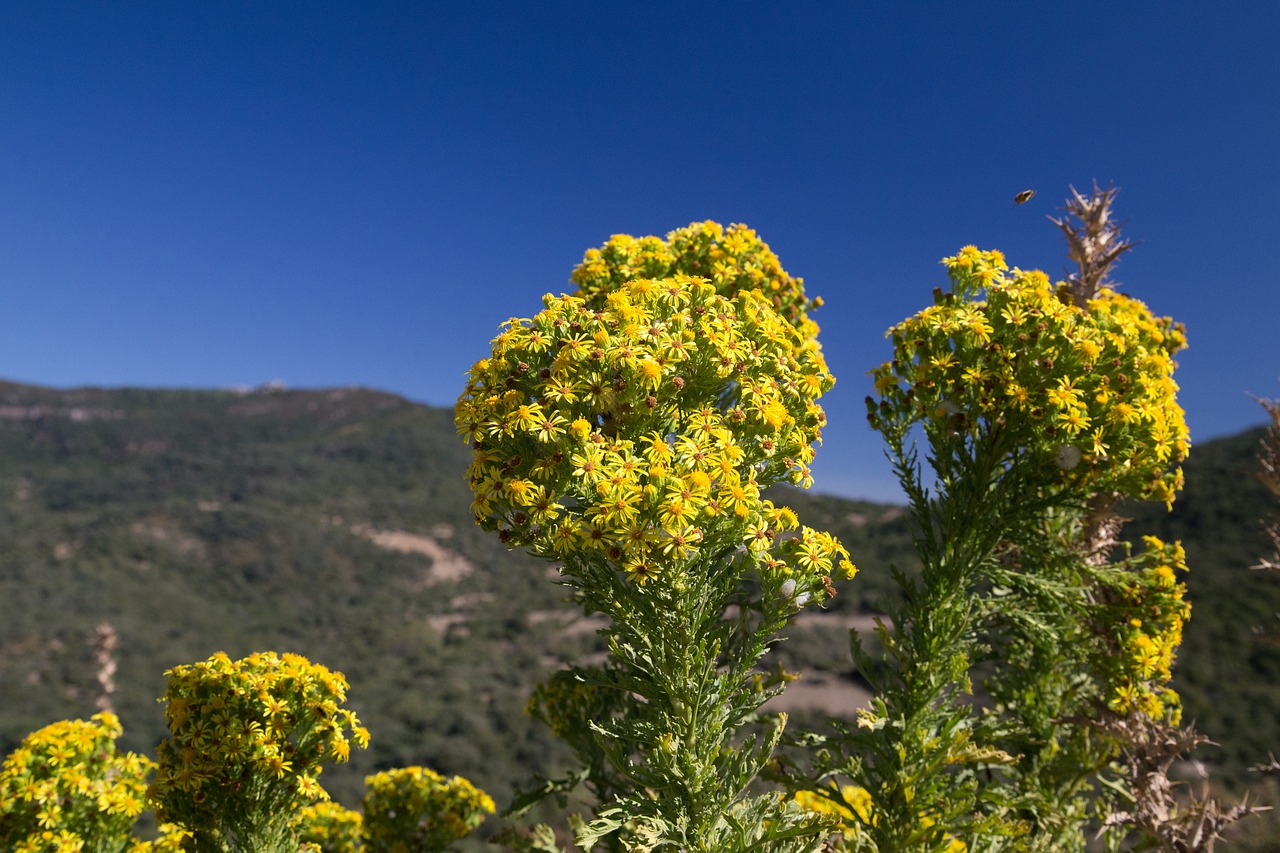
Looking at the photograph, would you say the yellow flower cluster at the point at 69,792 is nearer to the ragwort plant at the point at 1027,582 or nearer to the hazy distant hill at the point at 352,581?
the hazy distant hill at the point at 352,581

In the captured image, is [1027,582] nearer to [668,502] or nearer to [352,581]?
[668,502]

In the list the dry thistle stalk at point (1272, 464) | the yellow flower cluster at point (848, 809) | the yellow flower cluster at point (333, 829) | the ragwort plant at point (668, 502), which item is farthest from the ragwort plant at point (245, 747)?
the dry thistle stalk at point (1272, 464)

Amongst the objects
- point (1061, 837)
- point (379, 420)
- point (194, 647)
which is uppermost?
point (379, 420)

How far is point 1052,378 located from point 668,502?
7.87 feet

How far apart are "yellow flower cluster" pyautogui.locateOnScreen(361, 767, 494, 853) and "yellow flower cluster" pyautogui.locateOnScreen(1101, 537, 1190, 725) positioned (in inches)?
154

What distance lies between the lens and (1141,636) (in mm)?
3947

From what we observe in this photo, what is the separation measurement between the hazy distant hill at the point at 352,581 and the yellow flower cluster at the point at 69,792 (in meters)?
3.02

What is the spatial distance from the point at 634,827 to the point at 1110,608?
9.58 ft

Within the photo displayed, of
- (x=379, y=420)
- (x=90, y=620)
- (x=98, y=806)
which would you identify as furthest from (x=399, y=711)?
(x=379, y=420)

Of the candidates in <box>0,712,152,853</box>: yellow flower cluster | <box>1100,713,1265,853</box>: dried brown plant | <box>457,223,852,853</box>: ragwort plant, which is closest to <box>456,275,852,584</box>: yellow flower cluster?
<box>457,223,852,853</box>: ragwort plant

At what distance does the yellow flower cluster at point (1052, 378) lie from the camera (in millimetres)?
3627

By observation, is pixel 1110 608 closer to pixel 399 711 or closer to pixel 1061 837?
pixel 1061 837

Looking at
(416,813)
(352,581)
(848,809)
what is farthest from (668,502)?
(352,581)

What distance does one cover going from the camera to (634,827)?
2.76m
